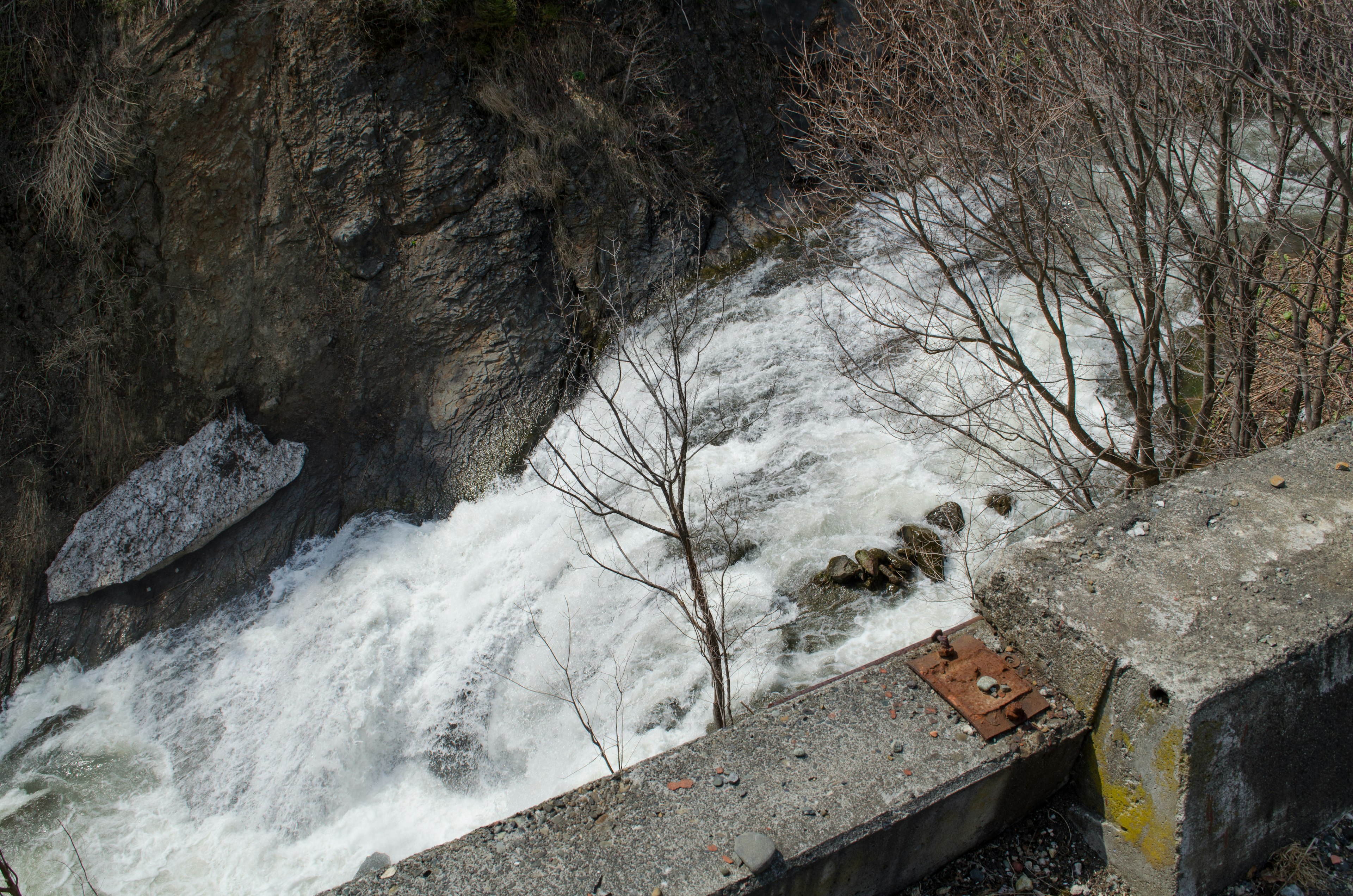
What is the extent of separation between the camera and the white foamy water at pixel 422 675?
4969mm

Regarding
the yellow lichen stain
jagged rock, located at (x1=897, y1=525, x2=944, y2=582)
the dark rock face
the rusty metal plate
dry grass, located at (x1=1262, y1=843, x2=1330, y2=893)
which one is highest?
the dark rock face

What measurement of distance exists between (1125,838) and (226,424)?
24.3ft

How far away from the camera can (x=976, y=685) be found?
2.58 metres

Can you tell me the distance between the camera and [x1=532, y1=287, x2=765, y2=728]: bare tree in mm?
5145

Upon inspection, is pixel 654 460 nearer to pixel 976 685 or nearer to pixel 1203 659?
pixel 976 685

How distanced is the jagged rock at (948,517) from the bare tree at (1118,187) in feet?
1.32

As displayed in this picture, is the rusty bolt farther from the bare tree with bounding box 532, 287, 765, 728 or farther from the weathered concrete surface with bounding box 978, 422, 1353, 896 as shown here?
the bare tree with bounding box 532, 287, 765, 728

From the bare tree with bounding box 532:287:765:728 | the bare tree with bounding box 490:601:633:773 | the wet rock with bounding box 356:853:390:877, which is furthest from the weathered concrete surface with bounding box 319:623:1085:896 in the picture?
the wet rock with bounding box 356:853:390:877

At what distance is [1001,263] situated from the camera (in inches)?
238

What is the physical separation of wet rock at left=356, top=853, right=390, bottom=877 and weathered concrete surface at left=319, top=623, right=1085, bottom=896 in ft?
8.49

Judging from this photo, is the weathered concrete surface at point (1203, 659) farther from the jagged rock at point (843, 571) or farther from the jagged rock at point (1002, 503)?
the jagged rock at point (1002, 503)

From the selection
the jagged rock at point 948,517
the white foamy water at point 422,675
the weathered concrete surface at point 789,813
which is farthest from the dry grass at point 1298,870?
the jagged rock at point 948,517

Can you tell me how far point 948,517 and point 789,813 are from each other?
366cm

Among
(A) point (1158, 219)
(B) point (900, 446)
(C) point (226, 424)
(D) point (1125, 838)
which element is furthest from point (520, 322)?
(D) point (1125, 838)
